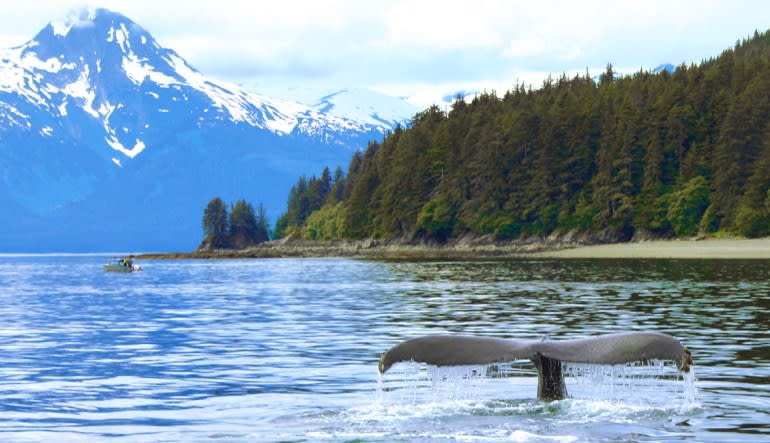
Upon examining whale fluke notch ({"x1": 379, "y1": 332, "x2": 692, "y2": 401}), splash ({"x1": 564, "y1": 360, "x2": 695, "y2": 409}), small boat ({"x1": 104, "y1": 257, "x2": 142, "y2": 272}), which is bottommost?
splash ({"x1": 564, "y1": 360, "x2": 695, "y2": 409})

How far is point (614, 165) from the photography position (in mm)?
163000

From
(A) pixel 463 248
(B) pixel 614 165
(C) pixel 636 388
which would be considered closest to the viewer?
(C) pixel 636 388

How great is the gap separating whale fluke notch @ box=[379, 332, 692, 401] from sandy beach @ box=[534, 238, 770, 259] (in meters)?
93.1

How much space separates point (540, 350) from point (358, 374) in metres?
11.3

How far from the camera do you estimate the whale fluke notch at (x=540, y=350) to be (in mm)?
14969

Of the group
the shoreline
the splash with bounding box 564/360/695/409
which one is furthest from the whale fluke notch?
the shoreline

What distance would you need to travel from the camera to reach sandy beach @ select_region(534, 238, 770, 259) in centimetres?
11281

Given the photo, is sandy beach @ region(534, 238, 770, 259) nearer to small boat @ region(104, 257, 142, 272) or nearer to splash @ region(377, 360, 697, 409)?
small boat @ region(104, 257, 142, 272)

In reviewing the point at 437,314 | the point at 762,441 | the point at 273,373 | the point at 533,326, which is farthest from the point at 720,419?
the point at 437,314

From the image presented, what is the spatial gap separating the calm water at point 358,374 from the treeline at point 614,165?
89500 mm

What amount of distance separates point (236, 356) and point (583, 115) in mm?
150269

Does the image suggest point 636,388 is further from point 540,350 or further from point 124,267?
point 124,267

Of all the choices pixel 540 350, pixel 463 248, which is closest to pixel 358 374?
pixel 540 350

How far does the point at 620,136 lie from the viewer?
545 feet
